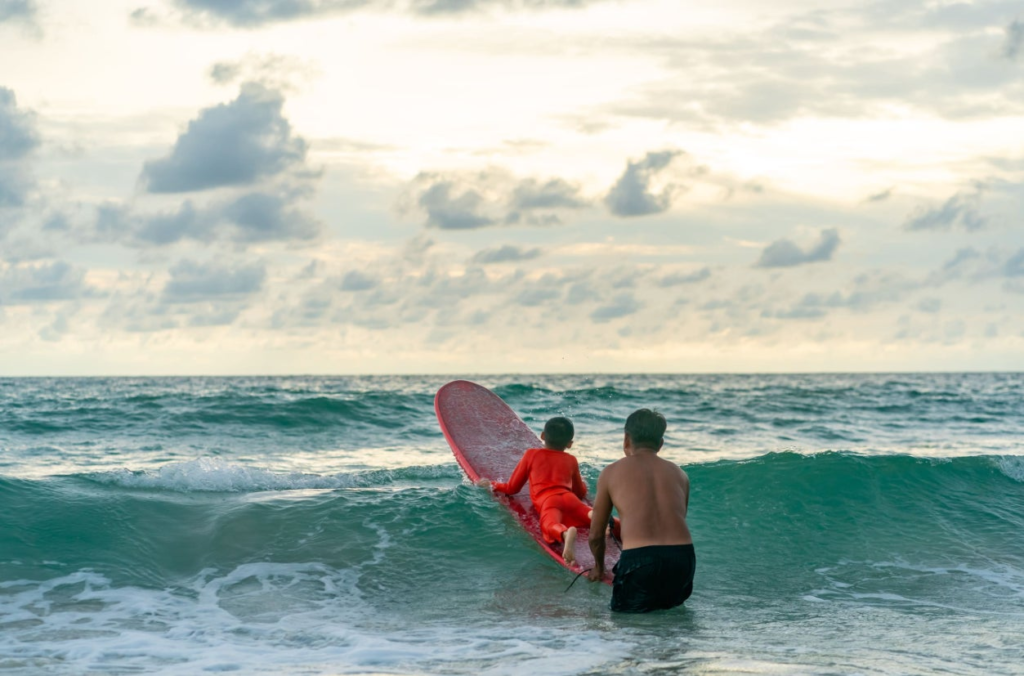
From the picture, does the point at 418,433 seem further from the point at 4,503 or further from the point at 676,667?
the point at 676,667

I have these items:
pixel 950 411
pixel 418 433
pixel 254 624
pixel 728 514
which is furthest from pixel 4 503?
pixel 950 411

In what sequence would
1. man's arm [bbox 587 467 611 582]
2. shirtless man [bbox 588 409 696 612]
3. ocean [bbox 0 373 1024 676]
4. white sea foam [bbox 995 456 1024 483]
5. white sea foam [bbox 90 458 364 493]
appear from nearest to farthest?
1. ocean [bbox 0 373 1024 676]
2. shirtless man [bbox 588 409 696 612]
3. man's arm [bbox 587 467 611 582]
4. white sea foam [bbox 90 458 364 493]
5. white sea foam [bbox 995 456 1024 483]

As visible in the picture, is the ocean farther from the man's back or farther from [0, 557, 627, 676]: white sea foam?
the man's back

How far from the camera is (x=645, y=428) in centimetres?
533

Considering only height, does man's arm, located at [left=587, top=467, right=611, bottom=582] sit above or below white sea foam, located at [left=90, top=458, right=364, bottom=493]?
above

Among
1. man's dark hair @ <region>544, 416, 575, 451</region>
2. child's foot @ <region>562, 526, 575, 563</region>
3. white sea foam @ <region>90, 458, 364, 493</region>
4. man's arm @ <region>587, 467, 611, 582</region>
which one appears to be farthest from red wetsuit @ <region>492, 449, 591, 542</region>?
white sea foam @ <region>90, 458, 364, 493</region>

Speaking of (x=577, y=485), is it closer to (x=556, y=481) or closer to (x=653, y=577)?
(x=556, y=481)

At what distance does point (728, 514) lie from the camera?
9391 millimetres

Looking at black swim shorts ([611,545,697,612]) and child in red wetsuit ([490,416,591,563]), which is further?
child in red wetsuit ([490,416,591,563])

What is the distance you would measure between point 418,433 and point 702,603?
1055 centimetres

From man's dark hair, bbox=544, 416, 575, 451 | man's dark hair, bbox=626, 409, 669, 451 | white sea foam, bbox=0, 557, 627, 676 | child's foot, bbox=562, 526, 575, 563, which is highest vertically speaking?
man's dark hair, bbox=626, 409, 669, 451

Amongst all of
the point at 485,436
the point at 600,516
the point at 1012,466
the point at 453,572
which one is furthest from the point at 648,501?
the point at 1012,466

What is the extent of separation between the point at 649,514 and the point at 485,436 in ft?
16.1

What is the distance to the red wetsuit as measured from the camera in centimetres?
678
